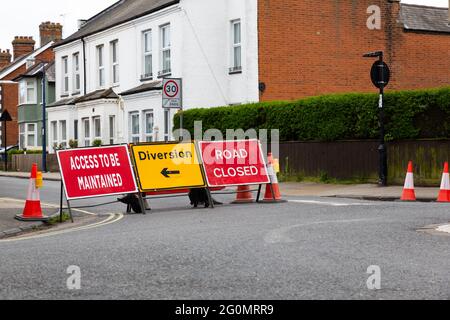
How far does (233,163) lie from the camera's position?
15.5m

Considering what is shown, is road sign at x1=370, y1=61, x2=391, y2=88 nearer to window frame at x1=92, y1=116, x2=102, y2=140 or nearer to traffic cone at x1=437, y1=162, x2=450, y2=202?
traffic cone at x1=437, y1=162, x2=450, y2=202

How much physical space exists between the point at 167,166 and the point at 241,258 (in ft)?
23.0

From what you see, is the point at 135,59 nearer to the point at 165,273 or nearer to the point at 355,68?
the point at 355,68

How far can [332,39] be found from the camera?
31.1 metres

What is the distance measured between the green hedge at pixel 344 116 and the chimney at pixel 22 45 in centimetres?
4745

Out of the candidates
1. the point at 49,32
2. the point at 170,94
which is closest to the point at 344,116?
the point at 170,94

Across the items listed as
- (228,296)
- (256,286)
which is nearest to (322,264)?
(256,286)

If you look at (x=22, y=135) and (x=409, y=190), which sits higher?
(x=22, y=135)

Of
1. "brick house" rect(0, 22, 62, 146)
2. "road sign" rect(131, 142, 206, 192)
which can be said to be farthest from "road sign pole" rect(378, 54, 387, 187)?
"brick house" rect(0, 22, 62, 146)

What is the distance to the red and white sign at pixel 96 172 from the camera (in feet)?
45.4

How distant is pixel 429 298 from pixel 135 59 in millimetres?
29661

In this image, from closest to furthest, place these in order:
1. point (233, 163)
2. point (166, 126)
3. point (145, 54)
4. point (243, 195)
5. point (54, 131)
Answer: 1. point (233, 163)
2. point (243, 195)
3. point (166, 126)
4. point (145, 54)
5. point (54, 131)

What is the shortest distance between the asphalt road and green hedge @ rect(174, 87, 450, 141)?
23.8 ft

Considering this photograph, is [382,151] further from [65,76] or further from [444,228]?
[65,76]
